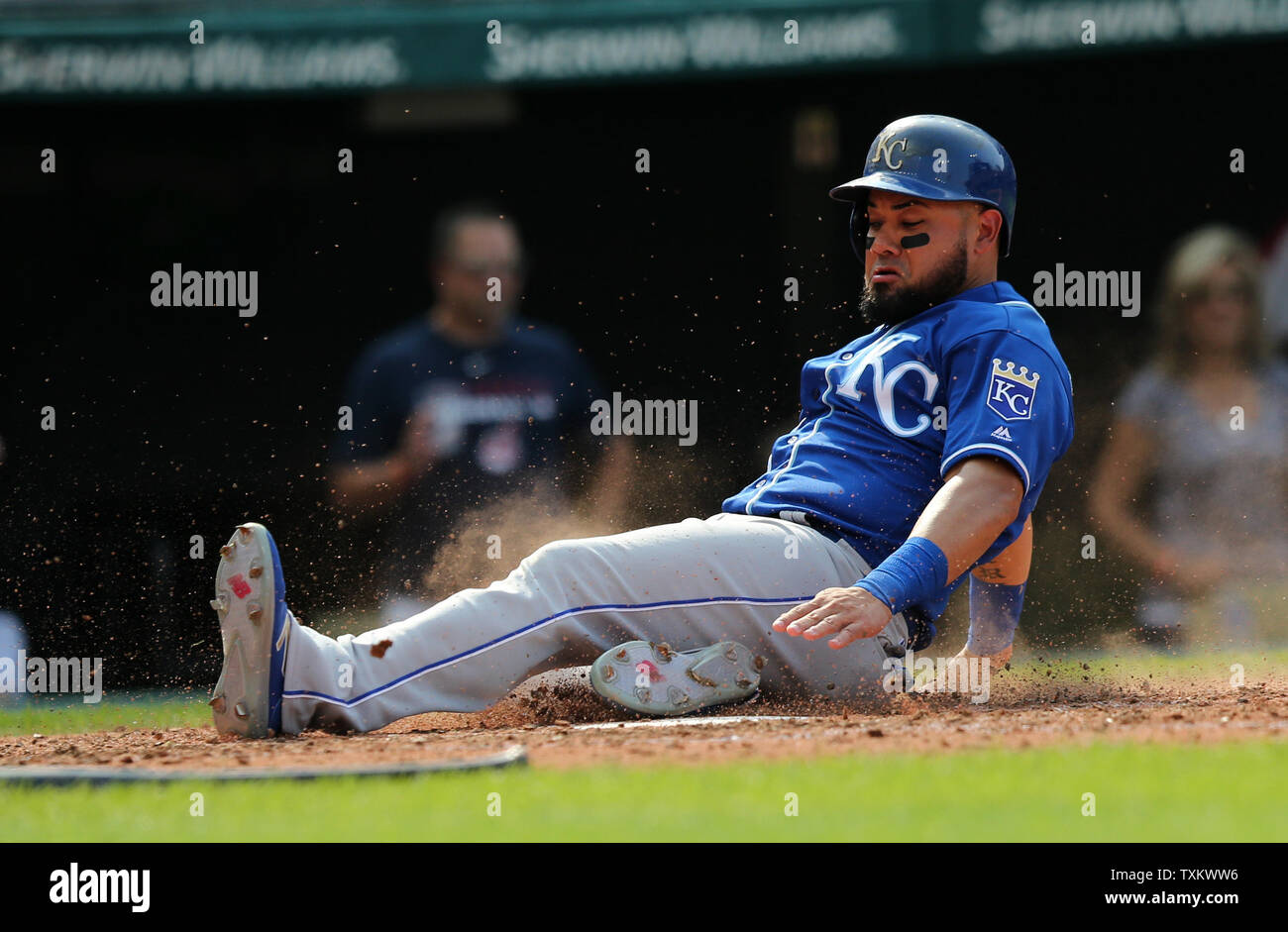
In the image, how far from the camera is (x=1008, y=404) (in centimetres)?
379

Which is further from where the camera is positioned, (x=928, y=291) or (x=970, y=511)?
(x=928, y=291)

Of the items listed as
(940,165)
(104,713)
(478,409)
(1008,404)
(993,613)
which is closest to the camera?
(1008,404)

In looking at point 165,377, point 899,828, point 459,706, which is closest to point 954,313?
point 459,706

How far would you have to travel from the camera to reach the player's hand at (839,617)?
3.44m

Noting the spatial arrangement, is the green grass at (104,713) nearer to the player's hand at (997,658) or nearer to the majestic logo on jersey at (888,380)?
the majestic logo on jersey at (888,380)

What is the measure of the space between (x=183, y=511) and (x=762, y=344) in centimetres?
297

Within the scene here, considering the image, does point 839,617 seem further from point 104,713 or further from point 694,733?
point 104,713

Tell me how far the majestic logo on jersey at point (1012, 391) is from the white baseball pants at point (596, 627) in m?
0.52

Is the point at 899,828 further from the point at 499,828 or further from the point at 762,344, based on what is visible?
the point at 762,344

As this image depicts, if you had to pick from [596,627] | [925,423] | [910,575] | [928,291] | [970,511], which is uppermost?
[928,291]

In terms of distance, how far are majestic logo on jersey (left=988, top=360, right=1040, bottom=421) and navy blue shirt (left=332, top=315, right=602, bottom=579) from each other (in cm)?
290

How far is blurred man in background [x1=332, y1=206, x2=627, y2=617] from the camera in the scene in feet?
21.6

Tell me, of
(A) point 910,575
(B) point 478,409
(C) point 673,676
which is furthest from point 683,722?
(B) point 478,409

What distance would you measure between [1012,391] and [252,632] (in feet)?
5.98
